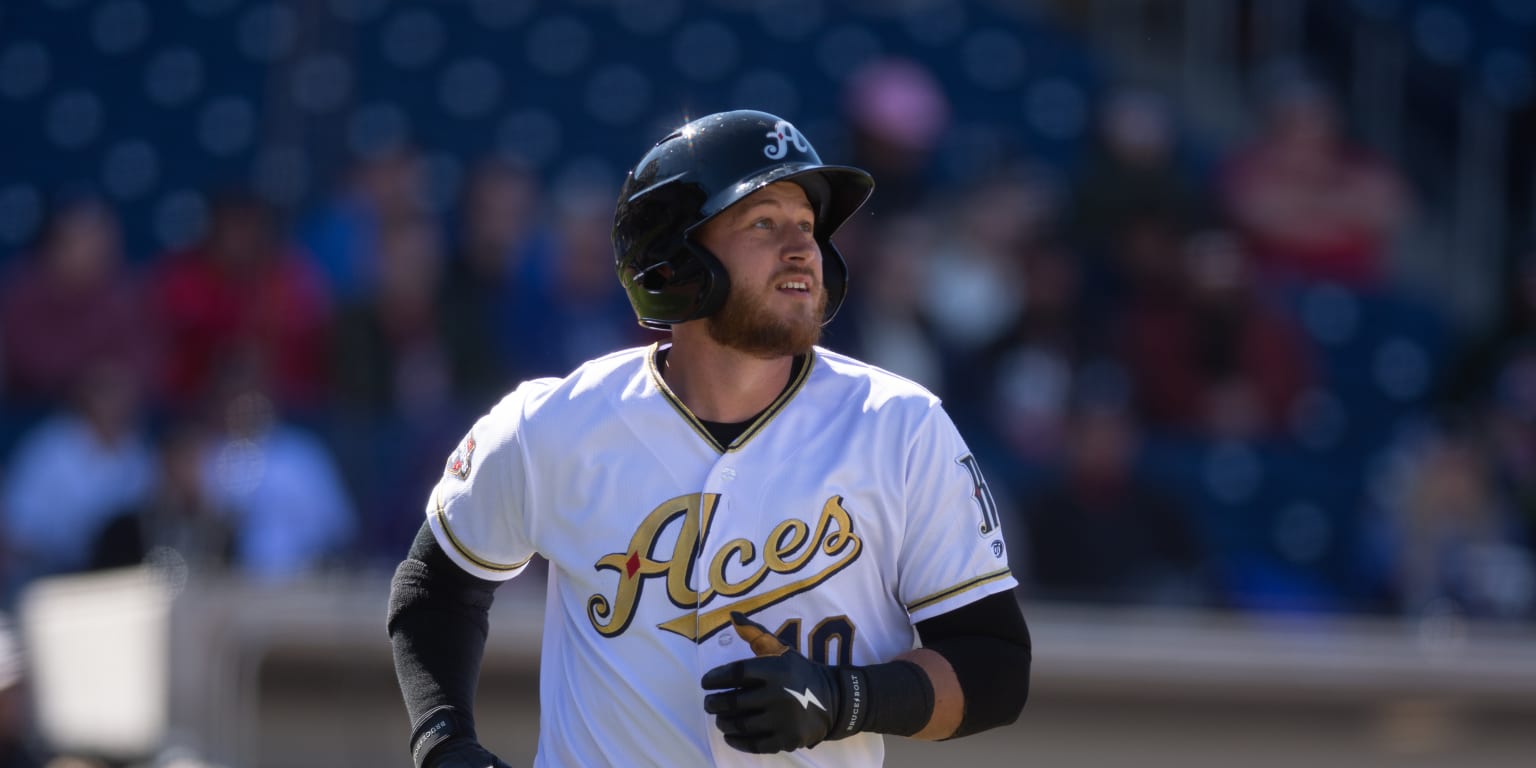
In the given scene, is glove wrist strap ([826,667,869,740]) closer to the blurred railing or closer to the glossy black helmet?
the glossy black helmet

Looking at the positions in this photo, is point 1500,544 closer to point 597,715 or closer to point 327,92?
point 597,715

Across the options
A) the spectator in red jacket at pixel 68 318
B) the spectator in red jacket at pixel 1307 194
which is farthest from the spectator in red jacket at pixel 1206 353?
the spectator in red jacket at pixel 68 318

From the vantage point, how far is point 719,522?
2.72m

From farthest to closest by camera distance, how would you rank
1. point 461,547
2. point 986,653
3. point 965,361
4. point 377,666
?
point 965,361 < point 377,666 < point 461,547 < point 986,653

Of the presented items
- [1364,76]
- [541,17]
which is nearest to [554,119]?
[541,17]

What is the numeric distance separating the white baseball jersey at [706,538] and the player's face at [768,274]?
0.38 feet

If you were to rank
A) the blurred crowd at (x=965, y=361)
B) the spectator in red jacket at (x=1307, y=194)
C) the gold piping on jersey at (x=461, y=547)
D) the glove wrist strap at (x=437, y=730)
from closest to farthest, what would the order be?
the glove wrist strap at (x=437, y=730), the gold piping on jersey at (x=461, y=547), the blurred crowd at (x=965, y=361), the spectator in red jacket at (x=1307, y=194)

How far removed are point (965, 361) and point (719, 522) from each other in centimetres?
484

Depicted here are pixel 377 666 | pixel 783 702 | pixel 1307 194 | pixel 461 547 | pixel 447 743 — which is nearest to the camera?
pixel 783 702

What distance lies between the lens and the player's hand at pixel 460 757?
2719 mm

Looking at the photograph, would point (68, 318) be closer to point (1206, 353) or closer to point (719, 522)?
point (1206, 353)

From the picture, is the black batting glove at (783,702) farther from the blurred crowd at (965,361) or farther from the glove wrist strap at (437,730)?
the blurred crowd at (965,361)

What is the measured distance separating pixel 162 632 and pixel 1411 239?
21.6 ft

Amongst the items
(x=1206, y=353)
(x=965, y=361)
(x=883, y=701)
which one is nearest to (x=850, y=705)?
(x=883, y=701)
